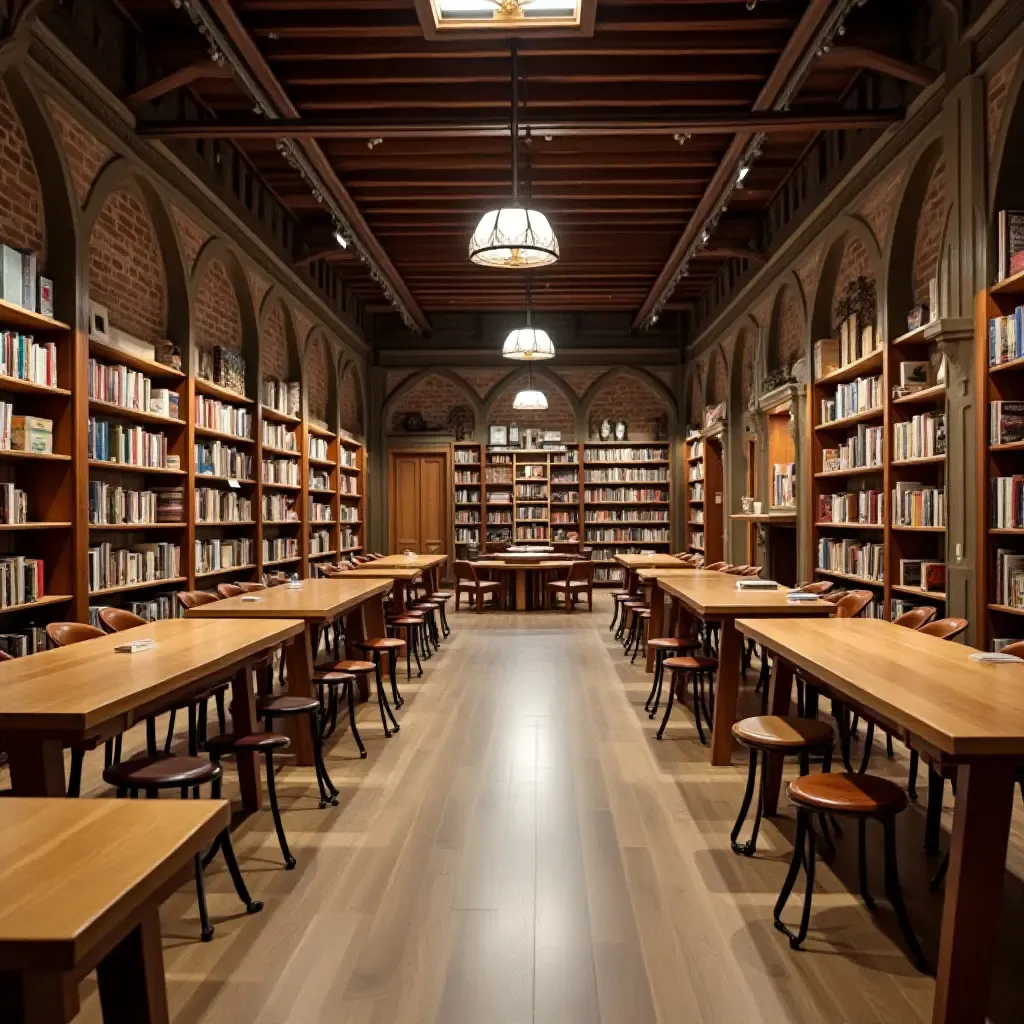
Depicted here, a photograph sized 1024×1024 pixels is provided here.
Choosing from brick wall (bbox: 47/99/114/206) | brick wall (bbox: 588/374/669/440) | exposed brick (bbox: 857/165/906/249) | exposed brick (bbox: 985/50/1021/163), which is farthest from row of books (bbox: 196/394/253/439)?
brick wall (bbox: 588/374/669/440)

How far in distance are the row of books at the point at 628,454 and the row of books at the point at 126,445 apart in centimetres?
913

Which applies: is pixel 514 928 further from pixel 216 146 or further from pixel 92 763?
pixel 216 146

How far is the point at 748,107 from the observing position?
21.5ft

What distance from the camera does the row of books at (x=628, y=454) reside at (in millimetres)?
15195

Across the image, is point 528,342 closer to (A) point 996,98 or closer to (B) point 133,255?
(B) point 133,255

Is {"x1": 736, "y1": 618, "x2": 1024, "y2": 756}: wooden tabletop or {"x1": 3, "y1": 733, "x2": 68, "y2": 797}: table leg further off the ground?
{"x1": 736, "y1": 618, "x2": 1024, "y2": 756}: wooden tabletop

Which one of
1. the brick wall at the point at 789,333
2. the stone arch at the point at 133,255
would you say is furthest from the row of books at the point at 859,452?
the stone arch at the point at 133,255

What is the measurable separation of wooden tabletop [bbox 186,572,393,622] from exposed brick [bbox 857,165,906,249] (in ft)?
15.5

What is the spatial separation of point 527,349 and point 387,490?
599 centimetres

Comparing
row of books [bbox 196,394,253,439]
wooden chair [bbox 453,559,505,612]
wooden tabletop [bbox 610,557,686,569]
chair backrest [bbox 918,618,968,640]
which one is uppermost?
row of books [bbox 196,394,253,439]

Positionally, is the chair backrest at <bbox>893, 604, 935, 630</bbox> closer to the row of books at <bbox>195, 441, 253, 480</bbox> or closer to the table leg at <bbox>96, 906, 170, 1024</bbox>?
the table leg at <bbox>96, 906, 170, 1024</bbox>

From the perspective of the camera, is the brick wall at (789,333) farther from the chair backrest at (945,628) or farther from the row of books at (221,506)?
the chair backrest at (945,628)

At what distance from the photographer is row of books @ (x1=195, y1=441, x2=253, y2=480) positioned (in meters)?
7.70

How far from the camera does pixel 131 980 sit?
1.43 meters
